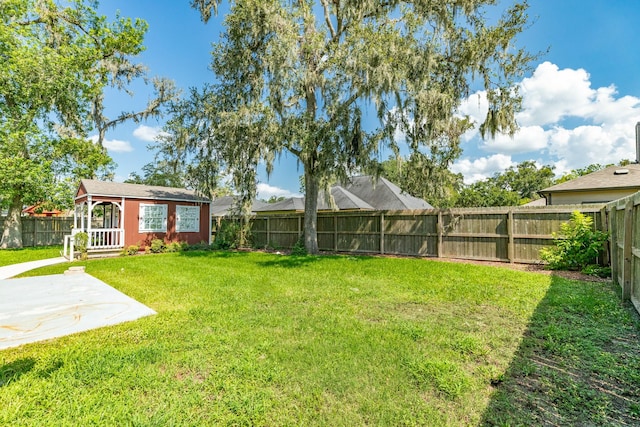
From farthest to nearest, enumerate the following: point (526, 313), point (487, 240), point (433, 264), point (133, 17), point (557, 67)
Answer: point (133, 17), point (557, 67), point (487, 240), point (433, 264), point (526, 313)

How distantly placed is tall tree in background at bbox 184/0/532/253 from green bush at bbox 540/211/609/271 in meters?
3.50

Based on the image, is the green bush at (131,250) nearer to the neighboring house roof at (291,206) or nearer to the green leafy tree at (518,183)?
the neighboring house roof at (291,206)

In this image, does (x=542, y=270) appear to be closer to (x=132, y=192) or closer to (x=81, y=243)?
(x=81, y=243)

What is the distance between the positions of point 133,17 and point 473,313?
20395mm

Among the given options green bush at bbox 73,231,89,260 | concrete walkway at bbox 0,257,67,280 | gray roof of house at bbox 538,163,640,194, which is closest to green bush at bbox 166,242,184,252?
green bush at bbox 73,231,89,260

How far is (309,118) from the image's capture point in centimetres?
906

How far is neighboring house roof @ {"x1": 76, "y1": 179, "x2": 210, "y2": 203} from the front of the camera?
452 inches

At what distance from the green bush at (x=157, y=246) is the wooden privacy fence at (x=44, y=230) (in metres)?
7.82

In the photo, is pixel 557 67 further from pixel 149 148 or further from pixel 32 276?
pixel 149 148

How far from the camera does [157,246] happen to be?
12.0 meters

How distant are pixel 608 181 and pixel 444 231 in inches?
369

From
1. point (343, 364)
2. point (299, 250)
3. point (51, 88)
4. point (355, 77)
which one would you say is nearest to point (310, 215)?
point (299, 250)

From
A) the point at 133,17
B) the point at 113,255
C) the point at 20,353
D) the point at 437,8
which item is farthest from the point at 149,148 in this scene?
the point at 20,353

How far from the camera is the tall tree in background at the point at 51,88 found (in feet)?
43.0
